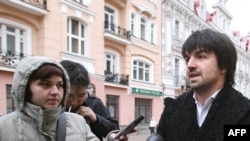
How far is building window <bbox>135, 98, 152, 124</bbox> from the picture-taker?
17.5 m

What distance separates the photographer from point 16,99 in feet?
5.85

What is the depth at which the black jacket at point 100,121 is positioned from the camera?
2.35 meters

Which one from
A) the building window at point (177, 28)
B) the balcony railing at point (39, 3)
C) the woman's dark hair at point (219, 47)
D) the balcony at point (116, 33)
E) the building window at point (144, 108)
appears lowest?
the building window at point (144, 108)

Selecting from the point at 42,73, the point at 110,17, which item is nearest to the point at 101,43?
the point at 110,17

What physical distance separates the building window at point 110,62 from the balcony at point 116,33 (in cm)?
91

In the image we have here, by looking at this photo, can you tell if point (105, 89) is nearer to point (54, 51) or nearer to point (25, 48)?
point (54, 51)

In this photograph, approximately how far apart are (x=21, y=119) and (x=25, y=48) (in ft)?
32.8

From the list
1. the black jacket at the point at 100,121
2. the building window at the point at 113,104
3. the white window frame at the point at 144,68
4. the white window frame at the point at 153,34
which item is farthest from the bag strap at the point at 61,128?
the white window frame at the point at 153,34

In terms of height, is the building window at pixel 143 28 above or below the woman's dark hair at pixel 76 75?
above

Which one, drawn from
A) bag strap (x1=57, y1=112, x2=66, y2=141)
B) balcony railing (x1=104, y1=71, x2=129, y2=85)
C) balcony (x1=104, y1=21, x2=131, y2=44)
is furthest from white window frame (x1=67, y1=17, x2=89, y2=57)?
bag strap (x1=57, y1=112, x2=66, y2=141)

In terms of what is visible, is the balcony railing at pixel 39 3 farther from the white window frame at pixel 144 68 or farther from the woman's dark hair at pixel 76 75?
the woman's dark hair at pixel 76 75

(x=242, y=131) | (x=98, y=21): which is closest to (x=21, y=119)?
(x=242, y=131)

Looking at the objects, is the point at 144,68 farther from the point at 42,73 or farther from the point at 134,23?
the point at 42,73

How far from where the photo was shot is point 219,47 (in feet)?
5.73
